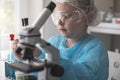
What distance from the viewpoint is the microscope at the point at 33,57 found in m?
0.70

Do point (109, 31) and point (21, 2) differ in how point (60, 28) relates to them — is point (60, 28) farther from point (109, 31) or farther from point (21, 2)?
point (21, 2)

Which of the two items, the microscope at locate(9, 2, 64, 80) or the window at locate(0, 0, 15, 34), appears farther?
the window at locate(0, 0, 15, 34)

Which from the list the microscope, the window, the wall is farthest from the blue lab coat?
the wall

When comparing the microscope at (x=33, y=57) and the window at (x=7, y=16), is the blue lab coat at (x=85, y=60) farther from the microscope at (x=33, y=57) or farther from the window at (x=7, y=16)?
the window at (x=7, y=16)

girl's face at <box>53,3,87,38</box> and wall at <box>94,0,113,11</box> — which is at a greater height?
wall at <box>94,0,113,11</box>

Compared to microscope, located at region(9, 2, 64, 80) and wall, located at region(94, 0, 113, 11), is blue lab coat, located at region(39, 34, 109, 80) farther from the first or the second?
wall, located at region(94, 0, 113, 11)

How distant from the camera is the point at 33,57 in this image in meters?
0.75

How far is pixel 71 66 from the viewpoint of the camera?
872mm

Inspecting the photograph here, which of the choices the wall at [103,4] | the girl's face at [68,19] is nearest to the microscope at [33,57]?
the girl's face at [68,19]

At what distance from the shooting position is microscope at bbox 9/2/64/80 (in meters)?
0.70

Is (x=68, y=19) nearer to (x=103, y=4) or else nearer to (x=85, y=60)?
(x=85, y=60)

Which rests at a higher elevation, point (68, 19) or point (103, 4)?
point (103, 4)

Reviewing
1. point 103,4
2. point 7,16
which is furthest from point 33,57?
point 103,4

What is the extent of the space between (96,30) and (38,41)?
3.06 feet
